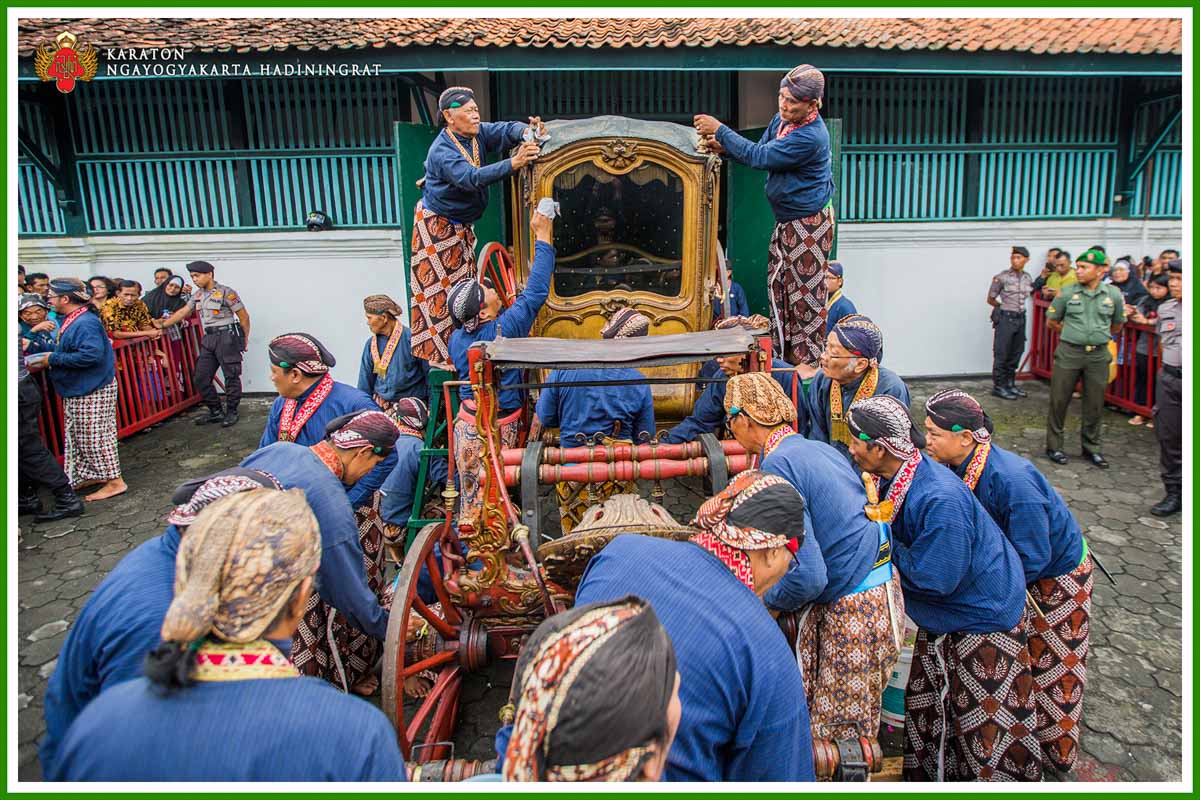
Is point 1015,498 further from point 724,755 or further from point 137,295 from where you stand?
point 137,295

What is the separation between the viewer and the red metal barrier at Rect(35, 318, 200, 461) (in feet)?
26.0

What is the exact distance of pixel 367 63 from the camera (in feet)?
24.6

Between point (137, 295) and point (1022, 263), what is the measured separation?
32.2ft

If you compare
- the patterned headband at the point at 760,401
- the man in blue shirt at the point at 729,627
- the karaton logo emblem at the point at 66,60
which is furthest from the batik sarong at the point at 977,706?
the karaton logo emblem at the point at 66,60

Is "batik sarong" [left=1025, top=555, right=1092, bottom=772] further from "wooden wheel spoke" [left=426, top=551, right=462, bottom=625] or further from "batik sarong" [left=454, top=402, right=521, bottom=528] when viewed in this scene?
"wooden wheel spoke" [left=426, top=551, right=462, bottom=625]

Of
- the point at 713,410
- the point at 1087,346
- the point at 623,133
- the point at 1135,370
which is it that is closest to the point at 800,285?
the point at 713,410

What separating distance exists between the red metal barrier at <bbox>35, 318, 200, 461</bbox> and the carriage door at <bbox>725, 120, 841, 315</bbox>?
5953 millimetres

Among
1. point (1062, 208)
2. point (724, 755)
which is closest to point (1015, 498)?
point (724, 755)

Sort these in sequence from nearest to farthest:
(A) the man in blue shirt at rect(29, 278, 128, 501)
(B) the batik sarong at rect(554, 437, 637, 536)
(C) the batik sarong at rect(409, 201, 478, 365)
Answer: (B) the batik sarong at rect(554, 437, 637, 536), (C) the batik sarong at rect(409, 201, 478, 365), (A) the man in blue shirt at rect(29, 278, 128, 501)

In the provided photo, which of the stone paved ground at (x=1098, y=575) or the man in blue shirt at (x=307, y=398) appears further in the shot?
the man in blue shirt at (x=307, y=398)

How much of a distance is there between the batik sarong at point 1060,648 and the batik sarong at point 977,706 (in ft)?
0.23

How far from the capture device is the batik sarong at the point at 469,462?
326 cm

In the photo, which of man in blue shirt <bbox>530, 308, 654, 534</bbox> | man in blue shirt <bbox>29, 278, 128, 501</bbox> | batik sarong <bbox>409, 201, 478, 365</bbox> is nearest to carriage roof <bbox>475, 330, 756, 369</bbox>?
man in blue shirt <bbox>530, 308, 654, 534</bbox>

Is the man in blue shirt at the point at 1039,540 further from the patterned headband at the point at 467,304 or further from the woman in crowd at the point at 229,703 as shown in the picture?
the patterned headband at the point at 467,304
